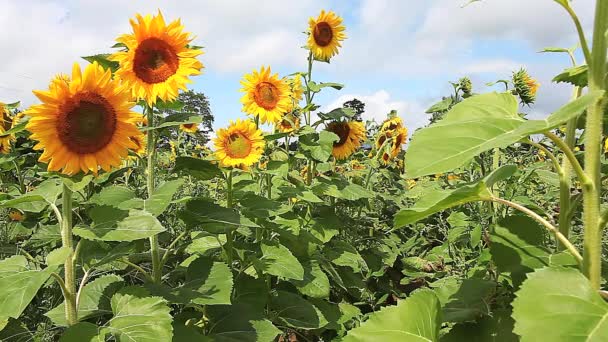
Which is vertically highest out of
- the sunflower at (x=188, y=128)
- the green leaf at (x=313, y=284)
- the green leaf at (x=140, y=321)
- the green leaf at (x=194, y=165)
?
the sunflower at (x=188, y=128)

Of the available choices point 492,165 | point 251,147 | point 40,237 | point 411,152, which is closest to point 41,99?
point 40,237

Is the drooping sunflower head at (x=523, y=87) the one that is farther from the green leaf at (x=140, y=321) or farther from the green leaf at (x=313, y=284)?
the green leaf at (x=140, y=321)

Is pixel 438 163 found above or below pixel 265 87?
below

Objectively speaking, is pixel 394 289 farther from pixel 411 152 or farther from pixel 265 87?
pixel 411 152

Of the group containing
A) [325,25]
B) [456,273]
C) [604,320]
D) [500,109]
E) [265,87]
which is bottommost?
[456,273]

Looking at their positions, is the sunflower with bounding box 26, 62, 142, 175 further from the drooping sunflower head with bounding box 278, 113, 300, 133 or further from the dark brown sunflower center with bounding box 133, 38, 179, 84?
the drooping sunflower head with bounding box 278, 113, 300, 133

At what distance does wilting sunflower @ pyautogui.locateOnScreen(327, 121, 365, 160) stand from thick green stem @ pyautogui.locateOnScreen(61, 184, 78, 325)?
228 centimetres

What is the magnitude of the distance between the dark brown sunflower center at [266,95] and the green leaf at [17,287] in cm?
189

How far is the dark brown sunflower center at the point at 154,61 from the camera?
1854 millimetres

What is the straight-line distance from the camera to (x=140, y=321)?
141 centimetres

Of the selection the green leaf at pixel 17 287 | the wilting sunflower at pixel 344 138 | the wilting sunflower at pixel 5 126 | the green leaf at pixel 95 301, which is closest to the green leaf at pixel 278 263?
the green leaf at pixel 95 301

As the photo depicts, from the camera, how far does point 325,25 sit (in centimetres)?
380

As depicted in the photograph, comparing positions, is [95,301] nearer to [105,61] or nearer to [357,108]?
[105,61]

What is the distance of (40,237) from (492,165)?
2464mm
